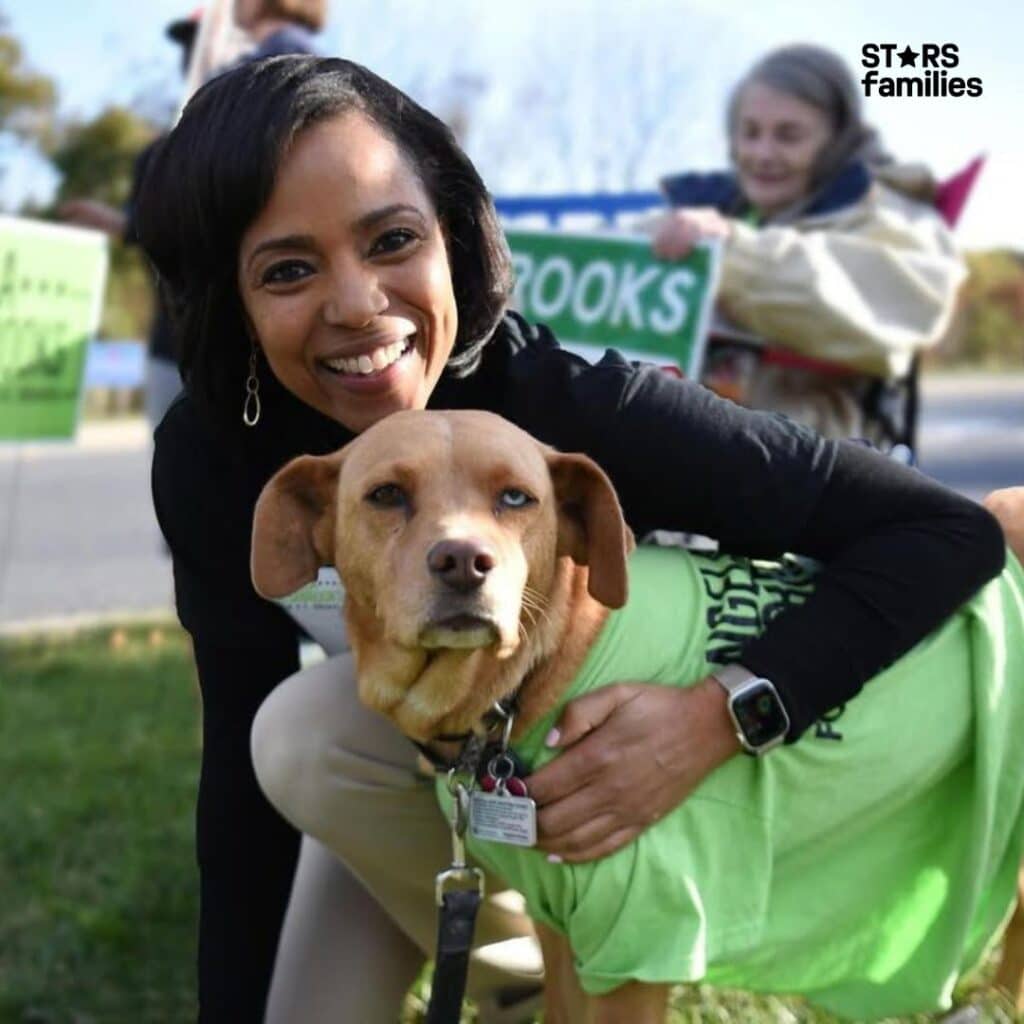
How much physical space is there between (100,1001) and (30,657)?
3045mm

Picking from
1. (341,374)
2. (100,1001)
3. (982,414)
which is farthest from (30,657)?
(982,414)

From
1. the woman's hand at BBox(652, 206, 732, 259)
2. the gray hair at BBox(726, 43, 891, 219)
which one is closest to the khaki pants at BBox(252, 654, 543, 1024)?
the woman's hand at BBox(652, 206, 732, 259)

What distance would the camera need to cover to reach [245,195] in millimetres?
2256

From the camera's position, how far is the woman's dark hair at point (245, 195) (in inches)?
88.4

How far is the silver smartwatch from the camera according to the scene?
2154mm

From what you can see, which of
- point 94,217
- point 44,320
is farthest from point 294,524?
point 94,217

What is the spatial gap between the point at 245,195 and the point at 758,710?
105 centimetres

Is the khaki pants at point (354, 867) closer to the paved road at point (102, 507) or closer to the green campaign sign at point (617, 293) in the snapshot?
the green campaign sign at point (617, 293)

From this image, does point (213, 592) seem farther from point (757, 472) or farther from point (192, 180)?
point (757, 472)

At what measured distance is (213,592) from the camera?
258 cm

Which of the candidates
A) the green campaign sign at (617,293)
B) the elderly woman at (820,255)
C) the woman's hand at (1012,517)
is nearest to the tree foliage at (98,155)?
the green campaign sign at (617,293)

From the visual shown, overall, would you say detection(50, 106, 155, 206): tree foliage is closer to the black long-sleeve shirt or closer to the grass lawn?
the grass lawn

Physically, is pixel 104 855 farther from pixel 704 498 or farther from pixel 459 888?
pixel 704 498

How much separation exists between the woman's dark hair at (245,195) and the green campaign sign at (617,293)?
1.81 metres
